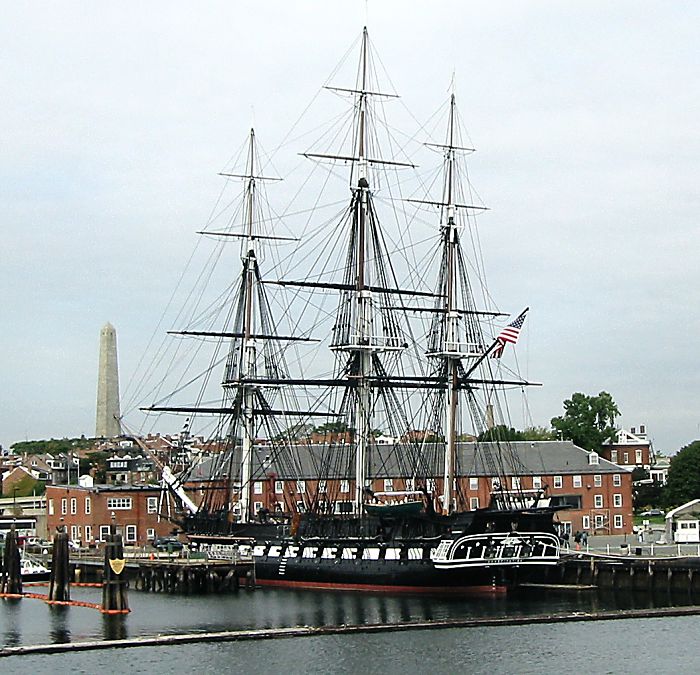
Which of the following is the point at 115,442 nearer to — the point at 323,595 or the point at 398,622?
the point at 323,595

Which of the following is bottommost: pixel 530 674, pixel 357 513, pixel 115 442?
pixel 530 674

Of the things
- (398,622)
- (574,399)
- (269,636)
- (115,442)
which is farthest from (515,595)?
(115,442)

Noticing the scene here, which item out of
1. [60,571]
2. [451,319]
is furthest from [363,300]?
[60,571]

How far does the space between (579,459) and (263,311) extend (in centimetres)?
2830

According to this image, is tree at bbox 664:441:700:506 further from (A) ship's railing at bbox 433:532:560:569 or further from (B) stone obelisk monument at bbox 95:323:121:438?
(B) stone obelisk monument at bbox 95:323:121:438

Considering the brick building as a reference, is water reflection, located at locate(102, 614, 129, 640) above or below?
below

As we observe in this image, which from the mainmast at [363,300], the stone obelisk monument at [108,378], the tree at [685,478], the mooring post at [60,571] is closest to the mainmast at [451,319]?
the mainmast at [363,300]

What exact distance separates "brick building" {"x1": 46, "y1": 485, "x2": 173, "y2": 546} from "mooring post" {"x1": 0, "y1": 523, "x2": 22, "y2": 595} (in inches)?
1103

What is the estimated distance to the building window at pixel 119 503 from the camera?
9494 centimetres

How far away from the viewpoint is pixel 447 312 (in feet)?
238

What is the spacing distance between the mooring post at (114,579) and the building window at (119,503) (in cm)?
3895

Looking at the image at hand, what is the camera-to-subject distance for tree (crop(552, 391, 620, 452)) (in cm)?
12338

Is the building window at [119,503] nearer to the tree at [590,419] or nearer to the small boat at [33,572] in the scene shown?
the small boat at [33,572]

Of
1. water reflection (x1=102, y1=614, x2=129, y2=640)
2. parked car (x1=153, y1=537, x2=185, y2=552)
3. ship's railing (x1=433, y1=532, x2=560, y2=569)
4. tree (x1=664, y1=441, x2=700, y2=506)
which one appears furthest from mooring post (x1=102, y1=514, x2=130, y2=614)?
tree (x1=664, y1=441, x2=700, y2=506)
